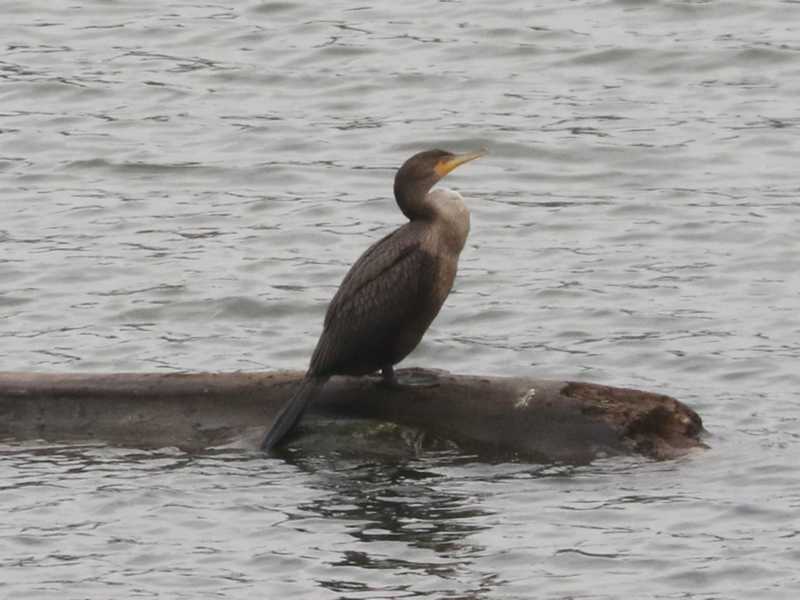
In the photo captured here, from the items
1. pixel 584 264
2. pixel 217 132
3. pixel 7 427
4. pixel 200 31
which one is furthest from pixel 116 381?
pixel 200 31

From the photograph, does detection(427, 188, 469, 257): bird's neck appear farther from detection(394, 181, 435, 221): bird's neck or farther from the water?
the water

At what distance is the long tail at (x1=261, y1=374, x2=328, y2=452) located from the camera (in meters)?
9.54

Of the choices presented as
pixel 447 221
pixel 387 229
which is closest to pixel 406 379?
pixel 447 221

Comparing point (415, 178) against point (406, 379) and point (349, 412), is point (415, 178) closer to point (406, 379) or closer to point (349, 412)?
point (406, 379)

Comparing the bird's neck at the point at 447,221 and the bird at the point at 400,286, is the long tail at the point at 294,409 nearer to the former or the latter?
the bird at the point at 400,286

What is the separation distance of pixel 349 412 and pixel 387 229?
14.8 ft

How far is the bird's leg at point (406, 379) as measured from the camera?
955 centimetres

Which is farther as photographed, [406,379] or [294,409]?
[406,379]

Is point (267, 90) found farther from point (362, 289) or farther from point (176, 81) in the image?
point (362, 289)

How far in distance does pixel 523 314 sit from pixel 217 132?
4.40m

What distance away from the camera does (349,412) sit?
9.77 metres

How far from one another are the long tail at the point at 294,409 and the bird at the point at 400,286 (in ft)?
0.09

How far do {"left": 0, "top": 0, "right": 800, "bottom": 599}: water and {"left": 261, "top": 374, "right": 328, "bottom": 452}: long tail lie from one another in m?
0.13

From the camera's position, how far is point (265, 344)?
40.3 ft
